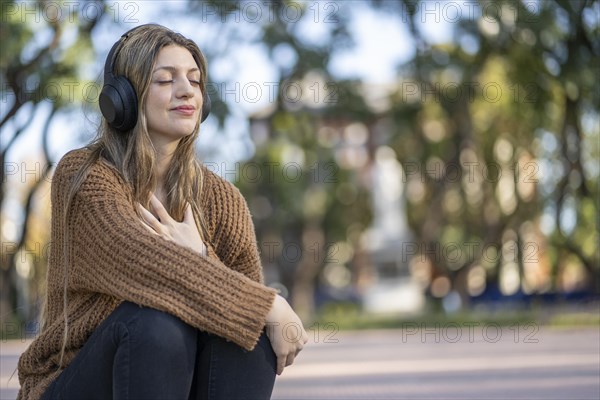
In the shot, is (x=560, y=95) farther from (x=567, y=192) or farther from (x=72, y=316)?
(x=72, y=316)

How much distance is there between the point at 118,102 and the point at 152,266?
0.48 meters

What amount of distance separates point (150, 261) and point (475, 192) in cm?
3141

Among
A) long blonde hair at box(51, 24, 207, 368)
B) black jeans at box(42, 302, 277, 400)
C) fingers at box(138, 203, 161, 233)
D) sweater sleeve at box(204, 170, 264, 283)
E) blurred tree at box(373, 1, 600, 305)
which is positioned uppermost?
long blonde hair at box(51, 24, 207, 368)

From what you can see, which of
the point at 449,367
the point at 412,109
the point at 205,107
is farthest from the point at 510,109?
the point at 205,107

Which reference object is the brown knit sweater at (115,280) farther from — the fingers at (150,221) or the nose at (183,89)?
the nose at (183,89)

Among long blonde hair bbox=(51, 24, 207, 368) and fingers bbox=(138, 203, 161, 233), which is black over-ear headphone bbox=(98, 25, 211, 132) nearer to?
long blonde hair bbox=(51, 24, 207, 368)

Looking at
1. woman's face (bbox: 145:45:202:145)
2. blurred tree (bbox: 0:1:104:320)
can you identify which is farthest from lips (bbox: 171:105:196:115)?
blurred tree (bbox: 0:1:104:320)

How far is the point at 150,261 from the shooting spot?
225 centimetres

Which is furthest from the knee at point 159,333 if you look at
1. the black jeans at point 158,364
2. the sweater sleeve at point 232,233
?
the sweater sleeve at point 232,233

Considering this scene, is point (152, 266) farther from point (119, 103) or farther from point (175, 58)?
point (175, 58)

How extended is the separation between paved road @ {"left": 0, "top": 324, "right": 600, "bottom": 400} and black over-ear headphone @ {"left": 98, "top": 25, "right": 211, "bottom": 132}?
264 cm

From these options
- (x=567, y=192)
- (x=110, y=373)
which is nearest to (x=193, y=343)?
(x=110, y=373)

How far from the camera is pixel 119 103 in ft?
8.12

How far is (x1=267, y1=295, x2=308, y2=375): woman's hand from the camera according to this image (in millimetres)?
2283
